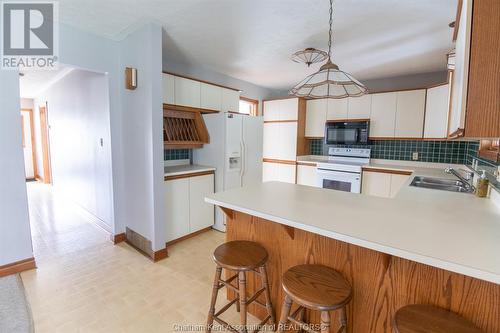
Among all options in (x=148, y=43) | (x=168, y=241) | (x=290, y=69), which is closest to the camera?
(x=148, y=43)

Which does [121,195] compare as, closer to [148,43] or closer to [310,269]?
[148,43]

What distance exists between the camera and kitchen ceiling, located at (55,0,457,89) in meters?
2.09

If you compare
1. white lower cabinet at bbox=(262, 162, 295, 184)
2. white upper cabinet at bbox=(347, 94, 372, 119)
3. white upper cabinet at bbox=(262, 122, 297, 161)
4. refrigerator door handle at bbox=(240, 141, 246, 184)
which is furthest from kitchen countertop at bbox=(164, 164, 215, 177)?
white upper cabinet at bbox=(347, 94, 372, 119)

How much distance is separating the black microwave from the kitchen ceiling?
1.02 meters

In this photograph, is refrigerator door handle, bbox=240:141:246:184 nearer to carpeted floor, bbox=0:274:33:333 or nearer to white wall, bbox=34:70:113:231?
white wall, bbox=34:70:113:231

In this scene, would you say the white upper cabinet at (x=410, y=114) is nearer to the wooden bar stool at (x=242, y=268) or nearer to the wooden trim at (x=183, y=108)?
the wooden trim at (x=183, y=108)

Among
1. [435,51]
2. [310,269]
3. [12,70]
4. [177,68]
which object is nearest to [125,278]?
[310,269]

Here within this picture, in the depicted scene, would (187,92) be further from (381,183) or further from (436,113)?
(436,113)

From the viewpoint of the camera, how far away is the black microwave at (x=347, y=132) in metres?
4.24

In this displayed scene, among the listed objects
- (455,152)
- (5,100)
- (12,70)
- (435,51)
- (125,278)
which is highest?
(435,51)

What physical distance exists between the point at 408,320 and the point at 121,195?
3.07 meters

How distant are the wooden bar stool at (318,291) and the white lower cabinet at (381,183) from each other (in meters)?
2.86

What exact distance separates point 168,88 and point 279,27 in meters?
1.51

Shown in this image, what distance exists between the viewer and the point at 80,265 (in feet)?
8.33
